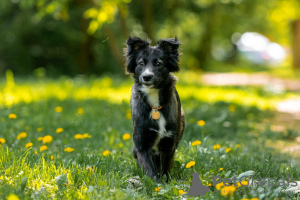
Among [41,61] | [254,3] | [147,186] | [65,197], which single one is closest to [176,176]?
[147,186]

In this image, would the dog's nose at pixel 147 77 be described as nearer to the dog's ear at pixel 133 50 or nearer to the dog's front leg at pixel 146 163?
the dog's ear at pixel 133 50

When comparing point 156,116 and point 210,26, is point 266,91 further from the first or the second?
point 210,26

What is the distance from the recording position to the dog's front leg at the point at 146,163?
390cm

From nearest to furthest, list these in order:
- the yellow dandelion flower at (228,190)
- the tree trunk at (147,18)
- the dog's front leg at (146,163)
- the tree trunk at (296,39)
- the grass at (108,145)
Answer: the yellow dandelion flower at (228,190) → the grass at (108,145) → the dog's front leg at (146,163) → the tree trunk at (147,18) → the tree trunk at (296,39)

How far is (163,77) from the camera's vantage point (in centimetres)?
416

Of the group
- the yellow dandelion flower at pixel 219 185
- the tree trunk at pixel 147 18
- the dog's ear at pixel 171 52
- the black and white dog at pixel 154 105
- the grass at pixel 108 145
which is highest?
the tree trunk at pixel 147 18

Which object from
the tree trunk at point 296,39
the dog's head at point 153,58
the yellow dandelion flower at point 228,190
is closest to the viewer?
the yellow dandelion flower at point 228,190

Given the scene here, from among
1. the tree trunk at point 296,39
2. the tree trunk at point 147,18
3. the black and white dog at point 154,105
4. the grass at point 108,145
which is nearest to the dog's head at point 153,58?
the black and white dog at point 154,105

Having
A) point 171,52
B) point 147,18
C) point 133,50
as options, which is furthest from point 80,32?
point 171,52

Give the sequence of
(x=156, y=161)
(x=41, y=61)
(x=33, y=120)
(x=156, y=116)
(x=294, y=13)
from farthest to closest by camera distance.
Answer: (x=294, y=13) → (x=41, y=61) → (x=33, y=120) → (x=156, y=161) → (x=156, y=116)

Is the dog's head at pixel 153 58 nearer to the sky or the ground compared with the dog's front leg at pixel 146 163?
nearer to the sky

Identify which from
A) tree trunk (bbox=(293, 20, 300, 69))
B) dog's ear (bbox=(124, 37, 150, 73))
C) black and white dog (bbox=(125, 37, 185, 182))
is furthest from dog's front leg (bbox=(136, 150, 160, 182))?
tree trunk (bbox=(293, 20, 300, 69))

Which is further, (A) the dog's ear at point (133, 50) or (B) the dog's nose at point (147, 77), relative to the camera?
(A) the dog's ear at point (133, 50)

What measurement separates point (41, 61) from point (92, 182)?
14729mm
